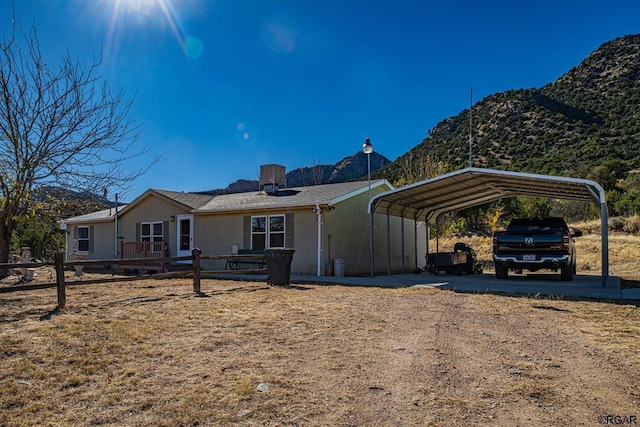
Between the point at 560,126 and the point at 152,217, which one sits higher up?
the point at 560,126

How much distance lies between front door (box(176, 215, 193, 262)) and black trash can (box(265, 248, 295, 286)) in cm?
717

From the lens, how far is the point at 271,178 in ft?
61.4

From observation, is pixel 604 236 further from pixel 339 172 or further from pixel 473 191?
pixel 339 172

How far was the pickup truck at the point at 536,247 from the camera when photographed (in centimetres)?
1155

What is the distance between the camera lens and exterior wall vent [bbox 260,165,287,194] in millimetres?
18672

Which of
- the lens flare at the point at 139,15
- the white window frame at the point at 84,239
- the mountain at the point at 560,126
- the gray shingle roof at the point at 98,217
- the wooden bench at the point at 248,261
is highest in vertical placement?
the mountain at the point at 560,126

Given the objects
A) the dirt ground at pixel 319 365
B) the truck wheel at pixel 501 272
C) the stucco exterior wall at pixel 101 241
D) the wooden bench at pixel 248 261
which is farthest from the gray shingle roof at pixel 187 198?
the truck wheel at pixel 501 272

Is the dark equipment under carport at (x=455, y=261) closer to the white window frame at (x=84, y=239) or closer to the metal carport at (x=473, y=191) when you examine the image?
the metal carport at (x=473, y=191)

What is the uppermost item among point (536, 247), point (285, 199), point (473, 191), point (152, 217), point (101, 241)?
point (473, 191)

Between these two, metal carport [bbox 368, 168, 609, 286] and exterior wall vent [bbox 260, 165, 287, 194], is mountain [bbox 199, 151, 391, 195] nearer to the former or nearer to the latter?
exterior wall vent [bbox 260, 165, 287, 194]

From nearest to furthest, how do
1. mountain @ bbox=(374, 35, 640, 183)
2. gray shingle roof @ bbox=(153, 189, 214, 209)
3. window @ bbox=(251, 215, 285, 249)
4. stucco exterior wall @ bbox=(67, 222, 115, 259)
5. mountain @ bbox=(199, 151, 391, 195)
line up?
window @ bbox=(251, 215, 285, 249) < gray shingle roof @ bbox=(153, 189, 214, 209) < stucco exterior wall @ bbox=(67, 222, 115, 259) < mountain @ bbox=(374, 35, 640, 183) < mountain @ bbox=(199, 151, 391, 195)

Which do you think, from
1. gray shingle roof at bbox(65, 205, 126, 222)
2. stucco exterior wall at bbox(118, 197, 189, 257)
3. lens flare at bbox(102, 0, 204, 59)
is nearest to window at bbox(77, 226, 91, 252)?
gray shingle roof at bbox(65, 205, 126, 222)

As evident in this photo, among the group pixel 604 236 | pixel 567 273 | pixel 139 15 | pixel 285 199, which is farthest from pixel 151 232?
pixel 604 236

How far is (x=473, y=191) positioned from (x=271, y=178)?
8159mm
